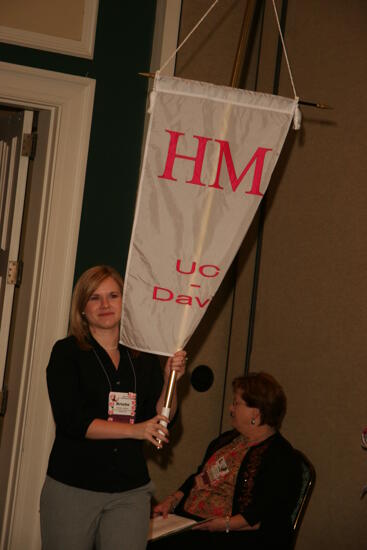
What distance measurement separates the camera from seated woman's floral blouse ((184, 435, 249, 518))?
2945mm

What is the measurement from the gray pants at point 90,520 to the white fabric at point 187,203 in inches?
19.3

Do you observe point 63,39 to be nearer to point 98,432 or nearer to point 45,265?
point 45,265

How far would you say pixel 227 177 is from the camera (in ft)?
7.96

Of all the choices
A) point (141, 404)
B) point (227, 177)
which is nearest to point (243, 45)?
point (227, 177)

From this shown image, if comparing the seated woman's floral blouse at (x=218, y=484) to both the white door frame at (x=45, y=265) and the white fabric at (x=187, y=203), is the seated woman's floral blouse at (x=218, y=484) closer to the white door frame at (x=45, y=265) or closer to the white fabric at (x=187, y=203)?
the white door frame at (x=45, y=265)

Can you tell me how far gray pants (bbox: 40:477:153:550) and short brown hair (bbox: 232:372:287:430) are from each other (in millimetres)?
871

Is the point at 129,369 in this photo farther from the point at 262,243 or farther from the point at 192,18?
the point at 192,18

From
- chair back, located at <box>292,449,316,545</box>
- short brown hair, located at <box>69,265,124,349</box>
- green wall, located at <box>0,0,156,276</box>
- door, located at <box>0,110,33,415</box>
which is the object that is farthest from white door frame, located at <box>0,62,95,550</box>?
chair back, located at <box>292,449,316,545</box>

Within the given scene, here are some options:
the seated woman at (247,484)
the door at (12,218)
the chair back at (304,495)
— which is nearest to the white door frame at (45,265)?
the door at (12,218)

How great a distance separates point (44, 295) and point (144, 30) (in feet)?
4.42

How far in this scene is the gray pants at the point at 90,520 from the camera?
2.22 meters

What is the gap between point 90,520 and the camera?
2236mm

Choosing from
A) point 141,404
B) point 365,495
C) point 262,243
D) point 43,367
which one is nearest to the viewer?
point 141,404

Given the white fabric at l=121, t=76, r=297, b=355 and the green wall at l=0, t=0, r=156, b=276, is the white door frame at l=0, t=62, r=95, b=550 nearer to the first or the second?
the green wall at l=0, t=0, r=156, b=276
